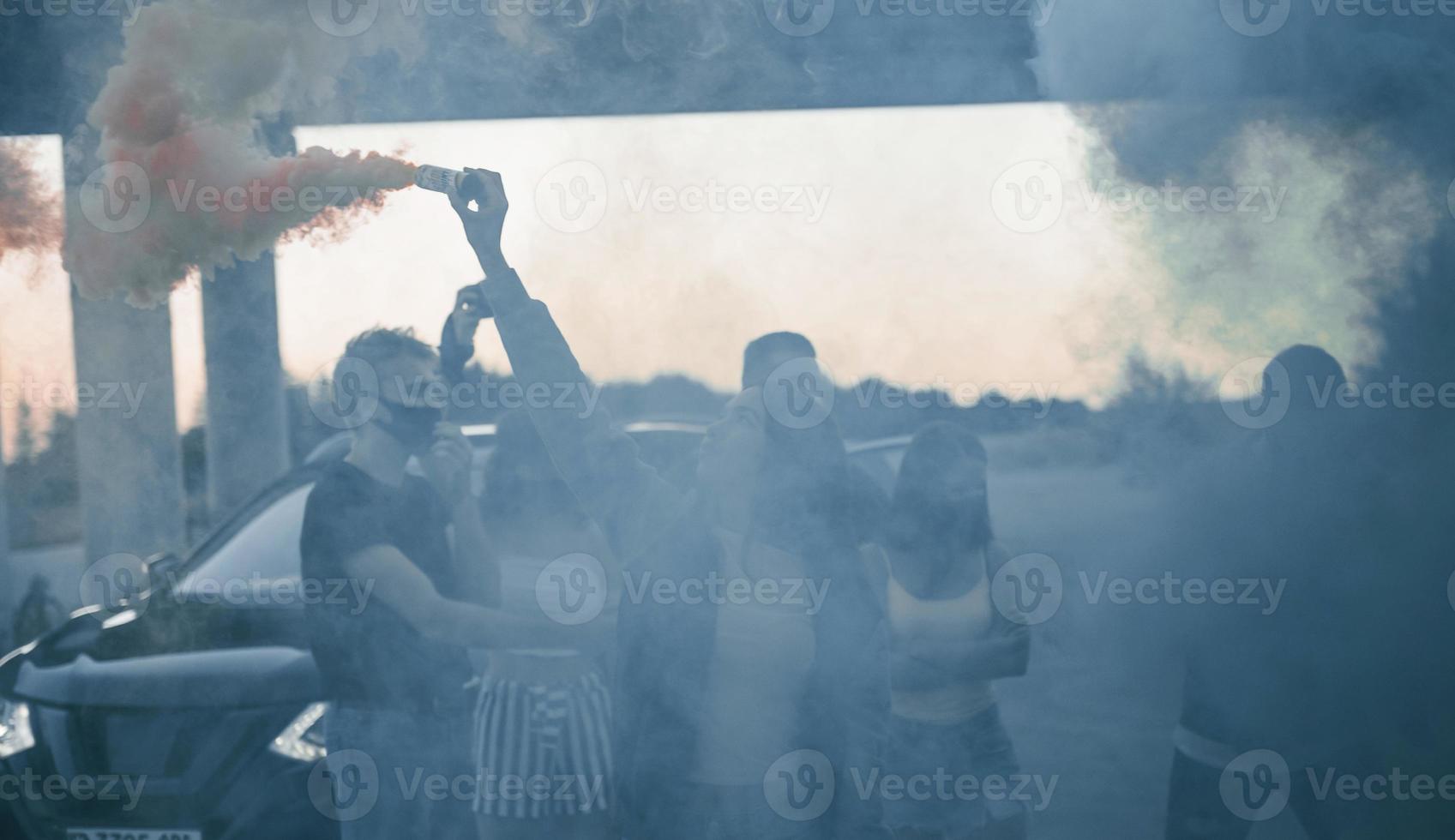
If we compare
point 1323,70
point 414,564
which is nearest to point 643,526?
point 414,564

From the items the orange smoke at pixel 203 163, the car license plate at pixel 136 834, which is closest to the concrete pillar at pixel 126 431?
the orange smoke at pixel 203 163

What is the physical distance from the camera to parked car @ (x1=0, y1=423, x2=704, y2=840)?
6.34 ft

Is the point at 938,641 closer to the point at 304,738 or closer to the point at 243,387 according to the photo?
the point at 304,738

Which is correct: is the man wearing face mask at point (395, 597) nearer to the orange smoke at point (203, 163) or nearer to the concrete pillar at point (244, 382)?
the orange smoke at point (203, 163)

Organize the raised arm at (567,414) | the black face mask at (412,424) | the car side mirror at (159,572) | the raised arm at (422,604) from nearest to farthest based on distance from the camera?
the raised arm at (567,414)
the raised arm at (422,604)
the black face mask at (412,424)
the car side mirror at (159,572)

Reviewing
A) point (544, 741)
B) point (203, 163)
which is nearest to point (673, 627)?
point (544, 741)

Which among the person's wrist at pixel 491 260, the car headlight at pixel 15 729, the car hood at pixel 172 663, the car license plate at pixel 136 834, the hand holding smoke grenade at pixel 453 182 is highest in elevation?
the hand holding smoke grenade at pixel 453 182

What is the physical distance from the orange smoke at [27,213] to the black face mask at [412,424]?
1.46 metres

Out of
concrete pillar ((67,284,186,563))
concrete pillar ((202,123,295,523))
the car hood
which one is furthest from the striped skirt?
concrete pillar ((67,284,186,563))

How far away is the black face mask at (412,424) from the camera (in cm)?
176

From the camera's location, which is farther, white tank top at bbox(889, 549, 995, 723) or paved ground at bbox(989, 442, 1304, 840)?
paved ground at bbox(989, 442, 1304, 840)

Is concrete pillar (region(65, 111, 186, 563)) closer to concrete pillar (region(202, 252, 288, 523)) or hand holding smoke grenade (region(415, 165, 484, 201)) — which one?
concrete pillar (region(202, 252, 288, 523))

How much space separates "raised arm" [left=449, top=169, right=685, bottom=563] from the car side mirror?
1.39 metres

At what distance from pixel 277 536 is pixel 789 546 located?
5.07ft
